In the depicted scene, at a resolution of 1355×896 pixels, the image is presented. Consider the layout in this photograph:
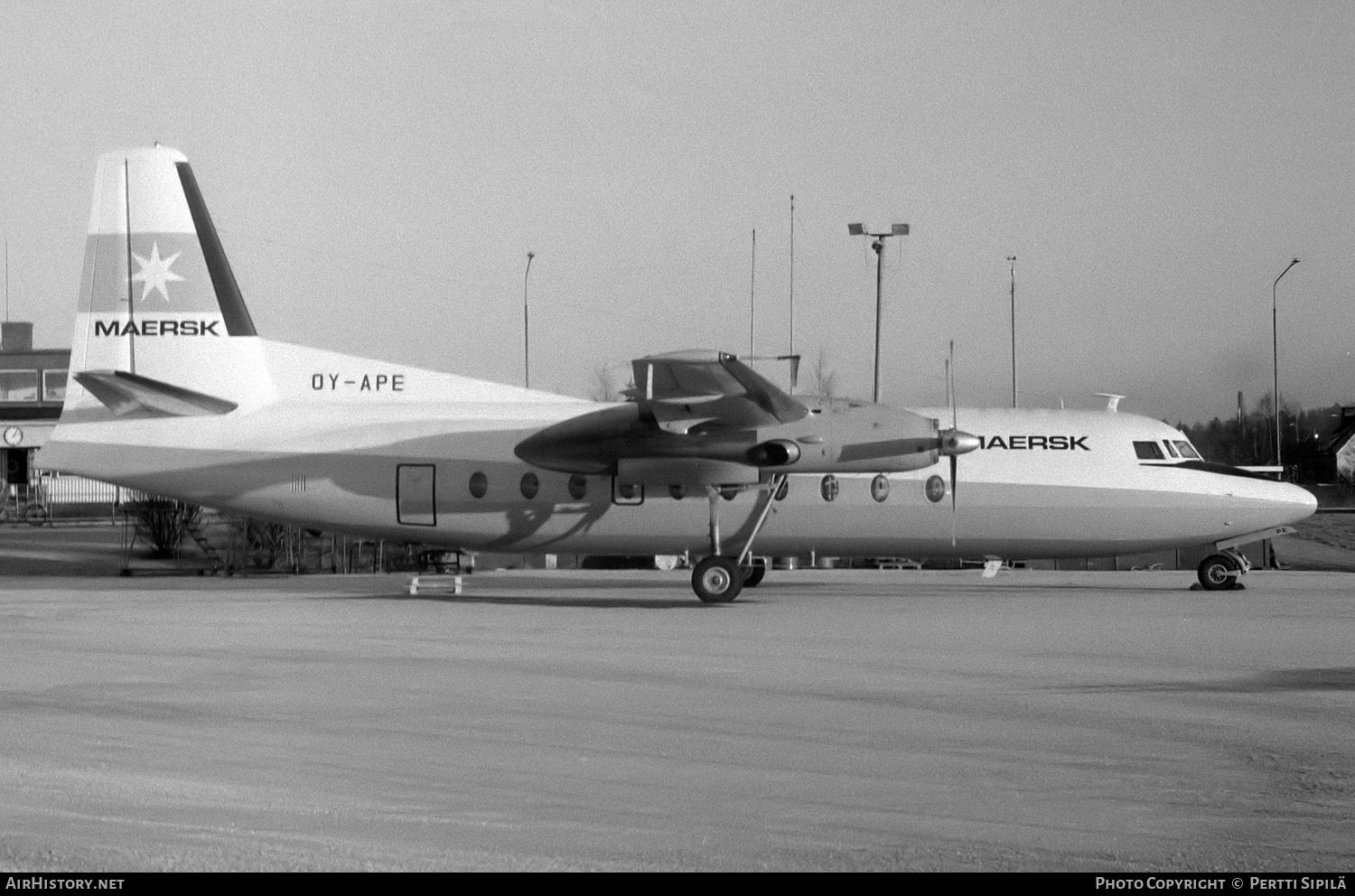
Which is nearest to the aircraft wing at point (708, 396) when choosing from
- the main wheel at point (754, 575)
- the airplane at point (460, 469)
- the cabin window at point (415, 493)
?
the airplane at point (460, 469)

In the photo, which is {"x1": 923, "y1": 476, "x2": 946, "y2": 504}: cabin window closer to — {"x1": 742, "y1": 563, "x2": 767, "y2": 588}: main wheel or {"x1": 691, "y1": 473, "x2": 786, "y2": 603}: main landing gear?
{"x1": 691, "y1": 473, "x2": 786, "y2": 603}: main landing gear

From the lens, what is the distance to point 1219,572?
78.9 feet

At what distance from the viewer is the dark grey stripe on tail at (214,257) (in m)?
23.1

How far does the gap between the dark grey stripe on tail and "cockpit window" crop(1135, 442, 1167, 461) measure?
14.9m

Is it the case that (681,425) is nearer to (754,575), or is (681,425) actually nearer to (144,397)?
(754,575)

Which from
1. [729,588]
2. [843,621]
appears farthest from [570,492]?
[843,621]

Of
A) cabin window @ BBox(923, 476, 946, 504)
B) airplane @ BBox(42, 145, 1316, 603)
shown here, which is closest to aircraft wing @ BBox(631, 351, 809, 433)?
airplane @ BBox(42, 145, 1316, 603)

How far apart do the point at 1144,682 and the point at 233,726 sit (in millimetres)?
7564

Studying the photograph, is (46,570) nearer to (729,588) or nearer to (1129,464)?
(729,588)

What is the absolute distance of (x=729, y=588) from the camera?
2131cm

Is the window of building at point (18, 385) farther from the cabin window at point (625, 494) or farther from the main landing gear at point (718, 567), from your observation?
the main landing gear at point (718, 567)

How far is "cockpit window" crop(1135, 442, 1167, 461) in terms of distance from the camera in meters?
23.5

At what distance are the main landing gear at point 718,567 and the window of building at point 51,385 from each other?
5784cm

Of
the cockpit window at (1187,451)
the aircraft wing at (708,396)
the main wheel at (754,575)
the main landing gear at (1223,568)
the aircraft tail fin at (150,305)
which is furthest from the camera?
the main wheel at (754,575)
